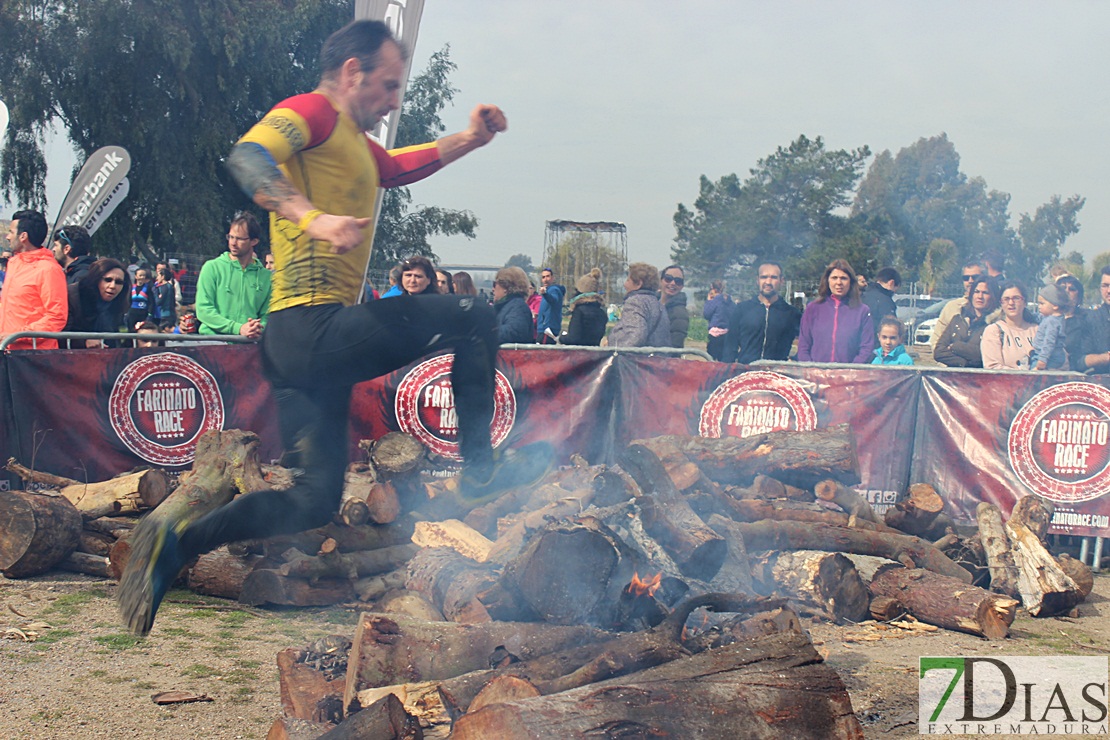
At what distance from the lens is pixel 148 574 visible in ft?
11.0

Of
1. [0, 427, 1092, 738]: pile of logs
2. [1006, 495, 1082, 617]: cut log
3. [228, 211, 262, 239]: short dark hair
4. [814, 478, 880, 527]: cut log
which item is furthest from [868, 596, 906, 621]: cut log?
[228, 211, 262, 239]: short dark hair

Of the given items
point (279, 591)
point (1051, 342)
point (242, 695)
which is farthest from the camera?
point (1051, 342)

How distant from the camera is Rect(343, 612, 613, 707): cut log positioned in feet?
12.5

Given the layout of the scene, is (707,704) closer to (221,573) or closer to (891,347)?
(221,573)

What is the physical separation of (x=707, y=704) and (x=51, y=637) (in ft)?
11.8

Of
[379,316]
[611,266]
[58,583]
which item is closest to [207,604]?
[58,583]

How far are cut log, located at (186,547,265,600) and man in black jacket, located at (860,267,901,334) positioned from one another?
6.05 m

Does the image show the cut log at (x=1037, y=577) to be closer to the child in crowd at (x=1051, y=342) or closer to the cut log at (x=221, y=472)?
the child in crowd at (x=1051, y=342)

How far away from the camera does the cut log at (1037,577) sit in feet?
19.7

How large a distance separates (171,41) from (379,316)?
23812mm

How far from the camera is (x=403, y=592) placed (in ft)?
18.7

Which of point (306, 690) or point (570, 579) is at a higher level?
point (570, 579)

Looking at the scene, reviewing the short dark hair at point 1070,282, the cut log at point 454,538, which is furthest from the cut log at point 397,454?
the short dark hair at point 1070,282

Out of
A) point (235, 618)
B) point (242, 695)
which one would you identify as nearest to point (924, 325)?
point (235, 618)
